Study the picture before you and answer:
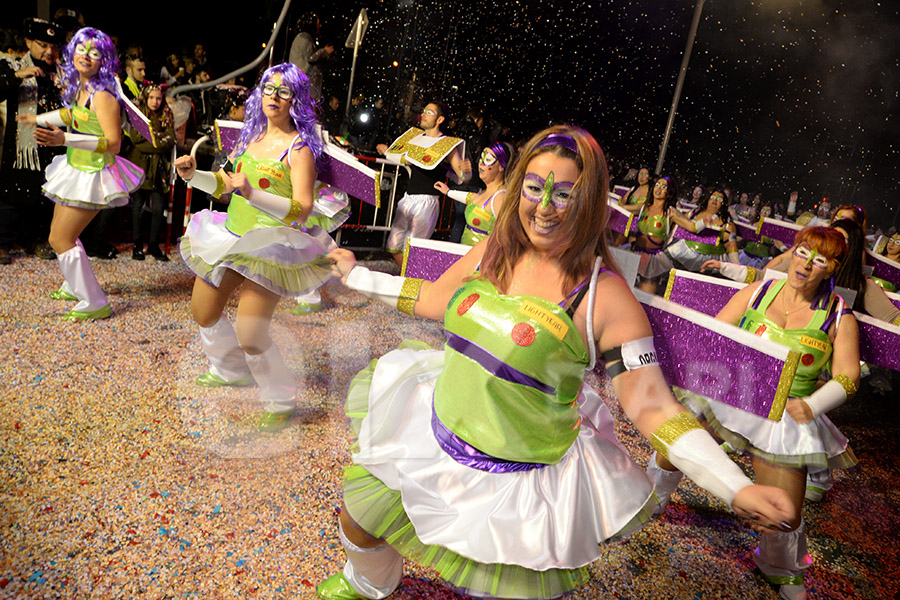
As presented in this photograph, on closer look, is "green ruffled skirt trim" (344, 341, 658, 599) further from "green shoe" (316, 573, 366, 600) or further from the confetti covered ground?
the confetti covered ground

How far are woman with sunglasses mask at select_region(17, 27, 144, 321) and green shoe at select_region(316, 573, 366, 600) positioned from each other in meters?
3.13

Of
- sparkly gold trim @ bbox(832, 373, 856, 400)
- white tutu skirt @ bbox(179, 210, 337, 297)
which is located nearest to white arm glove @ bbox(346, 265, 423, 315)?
white tutu skirt @ bbox(179, 210, 337, 297)

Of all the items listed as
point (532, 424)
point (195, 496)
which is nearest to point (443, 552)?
point (532, 424)

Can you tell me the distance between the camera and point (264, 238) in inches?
110

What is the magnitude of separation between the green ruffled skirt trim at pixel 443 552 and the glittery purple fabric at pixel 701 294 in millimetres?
1601

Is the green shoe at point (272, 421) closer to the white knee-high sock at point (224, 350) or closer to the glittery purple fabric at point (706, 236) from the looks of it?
the white knee-high sock at point (224, 350)

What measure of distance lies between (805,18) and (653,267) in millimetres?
8693

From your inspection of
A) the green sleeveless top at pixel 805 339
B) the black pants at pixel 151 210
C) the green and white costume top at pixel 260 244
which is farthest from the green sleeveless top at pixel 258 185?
the black pants at pixel 151 210

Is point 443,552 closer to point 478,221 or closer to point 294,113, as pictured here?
point 294,113

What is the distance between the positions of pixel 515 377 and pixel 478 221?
3470mm

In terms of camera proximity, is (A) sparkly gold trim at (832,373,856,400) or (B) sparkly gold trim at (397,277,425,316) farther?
(A) sparkly gold trim at (832,373,856,400)

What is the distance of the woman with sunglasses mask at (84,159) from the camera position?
3.90 metres

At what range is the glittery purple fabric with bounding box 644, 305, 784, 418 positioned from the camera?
4.96 feet

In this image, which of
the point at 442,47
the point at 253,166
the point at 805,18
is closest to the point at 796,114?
the point at 805,18
